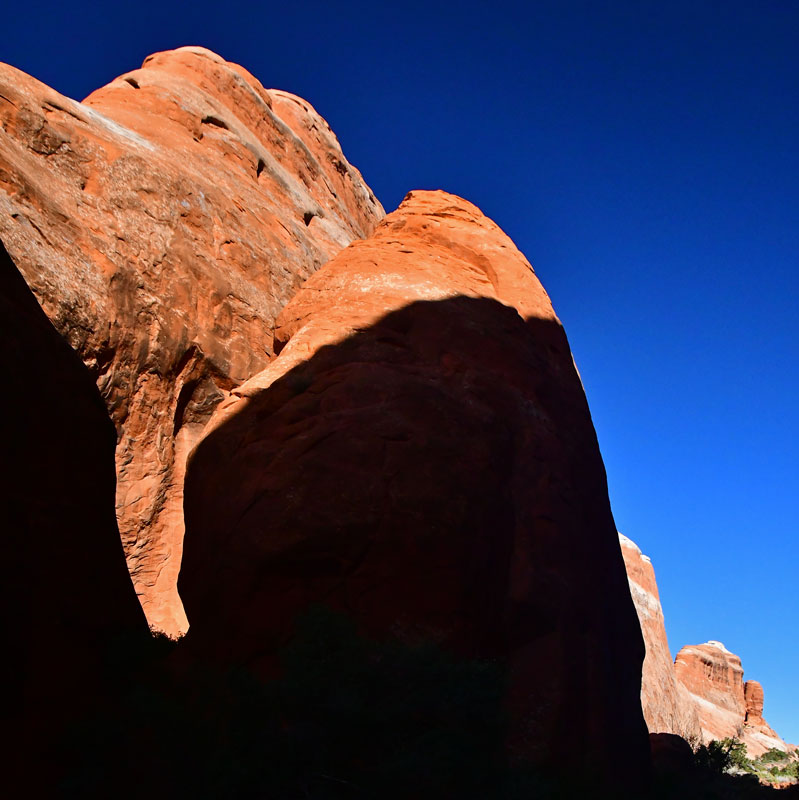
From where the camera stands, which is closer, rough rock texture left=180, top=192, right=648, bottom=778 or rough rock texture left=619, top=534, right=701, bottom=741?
rough rock texture left=180, top=192, right=648, bottom=778

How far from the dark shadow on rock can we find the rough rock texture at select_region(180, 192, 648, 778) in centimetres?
3

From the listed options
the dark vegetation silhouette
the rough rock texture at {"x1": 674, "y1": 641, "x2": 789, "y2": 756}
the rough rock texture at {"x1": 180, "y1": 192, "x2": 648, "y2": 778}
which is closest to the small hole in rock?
the rough rock texture at {"x1": 180, "y1": 192, "x2": 648, "y2": 778}

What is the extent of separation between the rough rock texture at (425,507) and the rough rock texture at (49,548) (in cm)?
199

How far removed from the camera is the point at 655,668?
119 feet

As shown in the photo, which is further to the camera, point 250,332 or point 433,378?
point 250,332

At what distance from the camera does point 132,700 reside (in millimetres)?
9180

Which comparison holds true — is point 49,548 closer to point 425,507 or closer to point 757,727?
point 425,507

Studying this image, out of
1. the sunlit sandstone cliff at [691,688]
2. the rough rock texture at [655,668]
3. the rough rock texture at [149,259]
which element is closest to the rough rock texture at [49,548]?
the rough rock texture at [149,259]

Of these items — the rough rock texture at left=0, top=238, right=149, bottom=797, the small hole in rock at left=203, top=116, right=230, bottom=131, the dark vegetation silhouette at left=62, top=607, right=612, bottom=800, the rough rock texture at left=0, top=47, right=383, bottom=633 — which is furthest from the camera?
the small hole in rock at left=203, top=116, right=230, bottom=131

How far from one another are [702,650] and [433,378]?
53604 millimetres

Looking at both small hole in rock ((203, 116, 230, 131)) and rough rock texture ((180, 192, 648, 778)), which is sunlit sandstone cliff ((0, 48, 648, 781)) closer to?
rough rock texture ((180, 192, 648, 778))

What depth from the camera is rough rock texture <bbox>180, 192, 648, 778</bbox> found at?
11391 mm

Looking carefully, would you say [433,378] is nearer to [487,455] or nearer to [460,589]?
[487,455]

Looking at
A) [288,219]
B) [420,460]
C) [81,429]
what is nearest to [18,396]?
[81,429]
